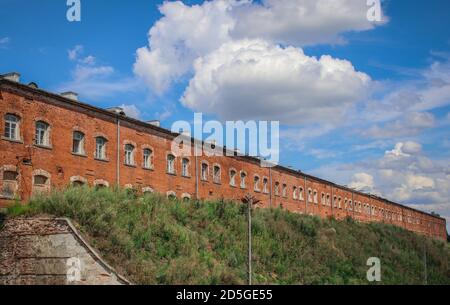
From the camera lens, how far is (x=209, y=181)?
36719mm

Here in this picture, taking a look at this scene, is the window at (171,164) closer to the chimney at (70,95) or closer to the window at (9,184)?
the chimney at (70,95)

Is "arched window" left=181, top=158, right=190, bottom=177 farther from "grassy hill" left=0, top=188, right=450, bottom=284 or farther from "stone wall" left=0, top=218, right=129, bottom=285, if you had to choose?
"stone wall" left=0, top=218, right=129, bottom=285

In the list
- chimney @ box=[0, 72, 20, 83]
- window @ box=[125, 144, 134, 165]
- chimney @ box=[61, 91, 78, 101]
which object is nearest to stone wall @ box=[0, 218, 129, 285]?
chimney @ box=[0, 72, 20, 83]

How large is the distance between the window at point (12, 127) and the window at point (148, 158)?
9.09 metres

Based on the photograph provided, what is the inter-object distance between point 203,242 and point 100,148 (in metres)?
9.30

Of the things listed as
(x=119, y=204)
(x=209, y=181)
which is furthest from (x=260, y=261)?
(x=209, y=181)

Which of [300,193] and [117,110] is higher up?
[117,110]

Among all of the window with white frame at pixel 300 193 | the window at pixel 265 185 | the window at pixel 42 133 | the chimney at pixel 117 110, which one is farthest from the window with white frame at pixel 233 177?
the window at pixel 42 133

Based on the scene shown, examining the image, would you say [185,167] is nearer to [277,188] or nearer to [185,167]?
[185,167]

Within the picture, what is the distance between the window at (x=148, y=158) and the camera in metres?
30.6

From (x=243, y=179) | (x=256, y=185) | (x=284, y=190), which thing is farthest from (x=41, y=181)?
(x=284, y=190)

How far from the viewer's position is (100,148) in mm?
27328
